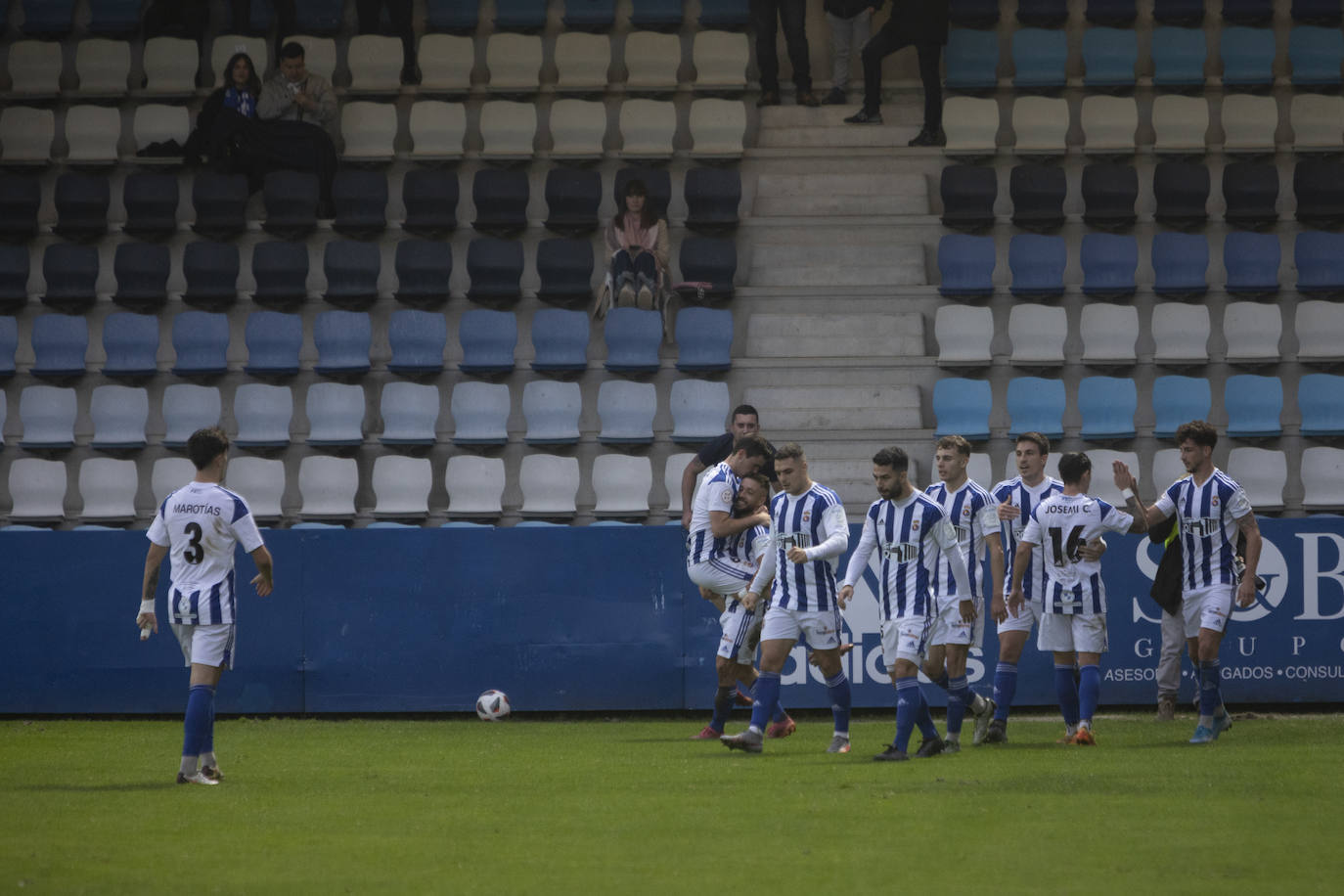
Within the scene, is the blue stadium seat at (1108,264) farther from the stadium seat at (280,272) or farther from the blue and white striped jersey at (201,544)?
the blue and white striped jersey at (201,544)

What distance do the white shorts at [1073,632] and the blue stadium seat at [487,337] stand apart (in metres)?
8.00

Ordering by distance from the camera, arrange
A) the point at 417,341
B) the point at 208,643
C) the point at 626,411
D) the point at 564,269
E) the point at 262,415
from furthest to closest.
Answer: the point at 564,269, the point at 417,341, the point at 262,415, the point at 626,411, the point at 208,643

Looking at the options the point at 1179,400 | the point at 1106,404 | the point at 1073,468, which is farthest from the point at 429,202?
the point at 1073,468

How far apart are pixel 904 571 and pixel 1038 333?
7.92 meters

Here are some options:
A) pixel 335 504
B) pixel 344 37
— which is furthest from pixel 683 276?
pixel 344 37

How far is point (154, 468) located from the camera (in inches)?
667

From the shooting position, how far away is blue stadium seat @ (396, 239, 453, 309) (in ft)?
58.1

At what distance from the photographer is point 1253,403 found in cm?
1669

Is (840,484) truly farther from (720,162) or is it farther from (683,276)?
(720,162)

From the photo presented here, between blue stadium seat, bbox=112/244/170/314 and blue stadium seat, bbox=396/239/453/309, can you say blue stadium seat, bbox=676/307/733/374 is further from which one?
blue stadium seat, bbox=112/244/170/314

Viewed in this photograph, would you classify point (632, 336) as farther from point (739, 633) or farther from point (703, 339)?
point (739, 633)

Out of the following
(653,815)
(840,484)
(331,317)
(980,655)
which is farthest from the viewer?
(331,317)

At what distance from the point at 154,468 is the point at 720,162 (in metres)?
7.76

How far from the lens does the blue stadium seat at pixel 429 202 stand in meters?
18.1
